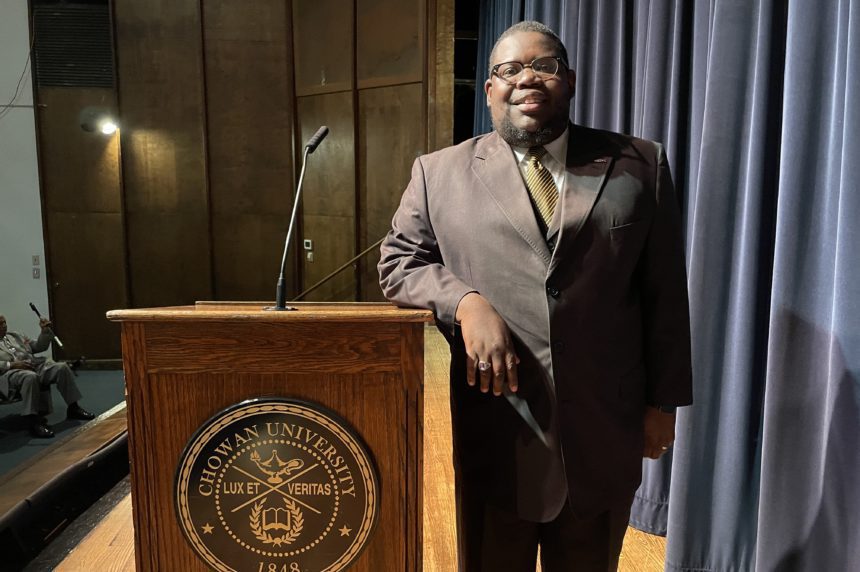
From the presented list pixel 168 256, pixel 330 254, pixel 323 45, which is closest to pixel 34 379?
pixel 168 256

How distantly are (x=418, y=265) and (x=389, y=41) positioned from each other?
16.2ft

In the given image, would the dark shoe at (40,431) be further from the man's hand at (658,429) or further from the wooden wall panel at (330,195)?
the man's hand at (658,429)

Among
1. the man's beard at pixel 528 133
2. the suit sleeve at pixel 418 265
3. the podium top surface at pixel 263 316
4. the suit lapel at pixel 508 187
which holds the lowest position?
the podium top surface at pixel 263 316

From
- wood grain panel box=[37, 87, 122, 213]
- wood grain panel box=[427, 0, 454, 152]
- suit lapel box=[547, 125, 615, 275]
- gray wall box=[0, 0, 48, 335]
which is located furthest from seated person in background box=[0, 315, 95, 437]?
suit lapel box=[547, 125, 615, 275]

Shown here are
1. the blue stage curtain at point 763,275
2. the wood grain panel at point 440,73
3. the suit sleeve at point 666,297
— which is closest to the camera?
the suit sleeve at point 666,297

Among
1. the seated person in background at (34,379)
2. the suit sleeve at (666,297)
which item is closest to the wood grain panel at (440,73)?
the seated person in background at (34,379)

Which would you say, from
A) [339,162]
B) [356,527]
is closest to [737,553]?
[356,527]

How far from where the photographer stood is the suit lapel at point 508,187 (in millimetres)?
956

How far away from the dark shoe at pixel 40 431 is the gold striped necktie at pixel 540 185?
4.29 m

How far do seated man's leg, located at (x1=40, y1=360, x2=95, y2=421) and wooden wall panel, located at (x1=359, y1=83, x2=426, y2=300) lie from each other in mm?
2648

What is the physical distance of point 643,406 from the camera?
1.03 m

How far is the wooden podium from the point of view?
35.9 inches

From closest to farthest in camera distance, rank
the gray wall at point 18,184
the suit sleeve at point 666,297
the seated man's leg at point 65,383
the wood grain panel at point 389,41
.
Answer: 1. the suit sleeve at point 666,297
2. the seated man's leg at point 65,383
3. the wood grain panel at point 389,41
4. the gray wall at point 18,184

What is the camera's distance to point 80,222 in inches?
242
